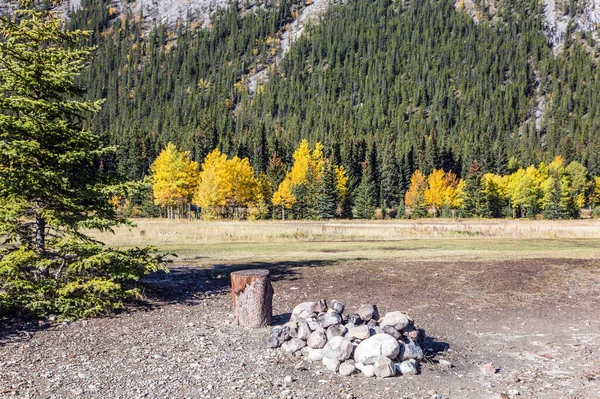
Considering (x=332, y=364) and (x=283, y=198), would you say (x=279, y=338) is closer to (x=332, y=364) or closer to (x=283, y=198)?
(x=332, y=364)

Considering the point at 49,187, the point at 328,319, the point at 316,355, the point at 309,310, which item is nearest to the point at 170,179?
the point at 49,187

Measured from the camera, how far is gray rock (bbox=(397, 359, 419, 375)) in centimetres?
852

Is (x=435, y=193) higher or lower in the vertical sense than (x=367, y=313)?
higher

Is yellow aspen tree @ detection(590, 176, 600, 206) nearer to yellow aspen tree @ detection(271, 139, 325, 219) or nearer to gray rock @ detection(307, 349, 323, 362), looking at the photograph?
yellow aspen tree @ detection(271, 139, 325, 219)

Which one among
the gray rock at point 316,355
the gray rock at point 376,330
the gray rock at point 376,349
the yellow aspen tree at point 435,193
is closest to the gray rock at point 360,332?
the gray rock at point 376,330

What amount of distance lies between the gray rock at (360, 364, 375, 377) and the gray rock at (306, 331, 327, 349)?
1028 mm

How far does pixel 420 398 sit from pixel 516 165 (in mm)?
134171

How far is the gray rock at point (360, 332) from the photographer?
9.09 m

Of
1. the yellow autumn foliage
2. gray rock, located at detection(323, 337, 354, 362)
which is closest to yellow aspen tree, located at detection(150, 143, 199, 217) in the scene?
the yellow autumn foliage

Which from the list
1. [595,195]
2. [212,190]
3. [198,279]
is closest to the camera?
[198,279]

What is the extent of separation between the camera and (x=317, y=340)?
921 centimetres

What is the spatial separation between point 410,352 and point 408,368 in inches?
14.3

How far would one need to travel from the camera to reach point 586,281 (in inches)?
677

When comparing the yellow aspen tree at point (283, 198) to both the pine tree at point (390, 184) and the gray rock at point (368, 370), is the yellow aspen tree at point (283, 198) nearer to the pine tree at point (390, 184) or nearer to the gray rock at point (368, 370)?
the pine tree at point (390, 184)
